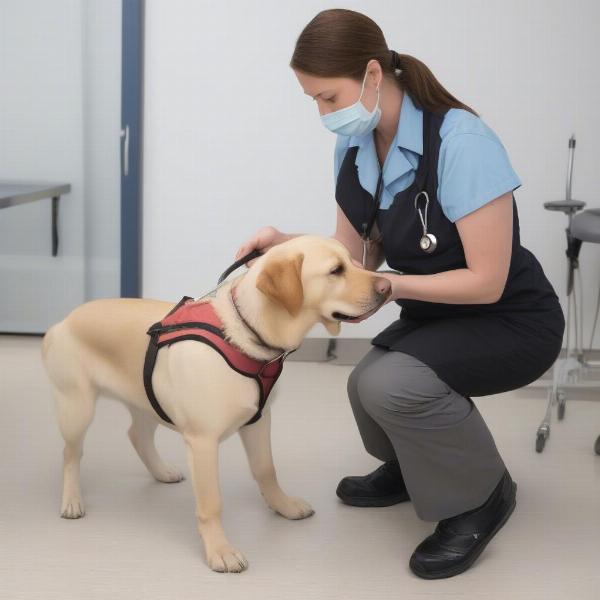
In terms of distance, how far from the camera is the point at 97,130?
12.6ft

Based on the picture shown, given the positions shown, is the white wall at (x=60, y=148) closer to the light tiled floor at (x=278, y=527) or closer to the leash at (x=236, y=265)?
the light tiled floor at (x=278, y=527)

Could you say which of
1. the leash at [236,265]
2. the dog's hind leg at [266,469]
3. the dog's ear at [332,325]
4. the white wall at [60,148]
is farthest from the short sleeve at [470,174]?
the white wall at [60,148]

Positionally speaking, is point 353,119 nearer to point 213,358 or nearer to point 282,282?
point 282,282

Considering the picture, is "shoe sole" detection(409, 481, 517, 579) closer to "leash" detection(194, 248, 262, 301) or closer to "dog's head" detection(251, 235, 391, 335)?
"dog's head" detection(251, 235, 391, 335)

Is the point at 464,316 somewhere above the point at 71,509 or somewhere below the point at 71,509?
above

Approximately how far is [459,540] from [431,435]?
0.24 metres

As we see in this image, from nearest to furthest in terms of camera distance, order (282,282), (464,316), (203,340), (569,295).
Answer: (282,282), (203,340), (464,316), (569,295)

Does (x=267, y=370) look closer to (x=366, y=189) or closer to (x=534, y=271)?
(x=366, y=189)

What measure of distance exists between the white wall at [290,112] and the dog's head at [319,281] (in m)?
1.90

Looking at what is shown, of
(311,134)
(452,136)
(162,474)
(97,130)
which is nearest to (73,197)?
(97,130)

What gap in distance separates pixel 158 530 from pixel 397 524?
558mm

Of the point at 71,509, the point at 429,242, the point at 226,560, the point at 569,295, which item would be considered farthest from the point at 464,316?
the point at 569,295

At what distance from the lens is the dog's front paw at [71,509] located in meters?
2.14

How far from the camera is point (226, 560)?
6.23 ft
